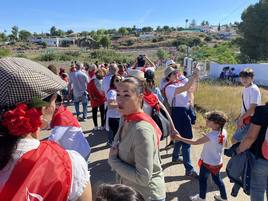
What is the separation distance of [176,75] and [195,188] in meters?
1.79

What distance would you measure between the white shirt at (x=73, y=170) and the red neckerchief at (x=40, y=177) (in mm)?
26

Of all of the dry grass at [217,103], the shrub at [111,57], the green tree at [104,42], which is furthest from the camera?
the green tree at [104,42]

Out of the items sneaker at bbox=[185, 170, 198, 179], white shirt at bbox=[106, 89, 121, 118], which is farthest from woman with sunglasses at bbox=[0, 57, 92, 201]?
white shirt at bbox=[106, 89, 121, 118]

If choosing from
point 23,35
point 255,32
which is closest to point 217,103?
point 255,32

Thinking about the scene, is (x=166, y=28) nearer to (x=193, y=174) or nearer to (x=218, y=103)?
(x=218, y=103)

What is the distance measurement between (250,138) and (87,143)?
170cm

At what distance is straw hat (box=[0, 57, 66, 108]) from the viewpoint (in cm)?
165

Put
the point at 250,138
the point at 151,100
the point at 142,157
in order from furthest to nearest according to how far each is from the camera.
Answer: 1. the point at 151,100
2. the point at 250,138
3. the point at 142,157

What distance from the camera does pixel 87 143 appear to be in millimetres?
3379

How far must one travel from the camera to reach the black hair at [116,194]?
5.91ft

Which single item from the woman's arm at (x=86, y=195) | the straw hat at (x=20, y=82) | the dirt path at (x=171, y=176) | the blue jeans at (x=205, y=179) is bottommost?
the dirt path at (x=171, y=176)

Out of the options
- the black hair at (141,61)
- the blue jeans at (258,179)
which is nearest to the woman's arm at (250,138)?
the blue jeans at (258,179)

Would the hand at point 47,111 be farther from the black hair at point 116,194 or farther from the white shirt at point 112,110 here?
the white shirt at point 112,110

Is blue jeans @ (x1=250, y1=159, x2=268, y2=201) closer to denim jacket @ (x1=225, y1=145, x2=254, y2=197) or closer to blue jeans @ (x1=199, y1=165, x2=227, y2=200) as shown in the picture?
denim jacket @ (x1=225, y1=145, x2=254, y2=197)
